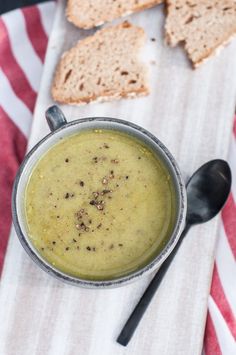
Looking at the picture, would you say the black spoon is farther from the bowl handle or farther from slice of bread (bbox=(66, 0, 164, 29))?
slice of bread (bbox=(66, 0, 164, 29))

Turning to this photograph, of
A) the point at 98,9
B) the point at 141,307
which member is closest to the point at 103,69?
the point at 98,9

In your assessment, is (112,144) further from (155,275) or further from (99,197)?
(155,275)

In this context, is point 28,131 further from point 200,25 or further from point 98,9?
point 200,25

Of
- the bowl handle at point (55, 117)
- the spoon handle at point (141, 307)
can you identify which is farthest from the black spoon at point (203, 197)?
the bowl handle at point (55, 117)

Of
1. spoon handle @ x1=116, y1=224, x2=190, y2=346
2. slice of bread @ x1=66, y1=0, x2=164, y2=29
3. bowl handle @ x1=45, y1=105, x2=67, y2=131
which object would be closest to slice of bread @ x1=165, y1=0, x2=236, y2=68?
slice of bread @ x1=66, y1=0, x2=164, y2=29

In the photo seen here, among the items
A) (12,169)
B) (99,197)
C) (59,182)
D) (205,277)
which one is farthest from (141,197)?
(12,169)

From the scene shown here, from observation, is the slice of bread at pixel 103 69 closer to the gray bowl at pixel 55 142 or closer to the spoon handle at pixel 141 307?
the gray bowl at pixel 55 142
